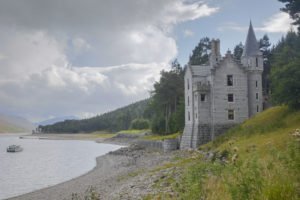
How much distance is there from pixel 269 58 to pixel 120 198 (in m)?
54.7

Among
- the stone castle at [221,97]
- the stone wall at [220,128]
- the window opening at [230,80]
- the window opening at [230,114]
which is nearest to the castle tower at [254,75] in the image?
the stone castle at [221,97]

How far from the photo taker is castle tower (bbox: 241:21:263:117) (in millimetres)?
48000

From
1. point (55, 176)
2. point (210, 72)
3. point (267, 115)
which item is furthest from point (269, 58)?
point (55, 176)

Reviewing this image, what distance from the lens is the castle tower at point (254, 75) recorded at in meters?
48.0

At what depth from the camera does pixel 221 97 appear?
46438mm

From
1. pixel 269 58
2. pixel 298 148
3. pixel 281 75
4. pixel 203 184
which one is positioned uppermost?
pixel 269 58

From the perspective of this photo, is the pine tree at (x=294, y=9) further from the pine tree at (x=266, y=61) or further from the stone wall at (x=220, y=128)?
the pine tree at (x=266, y=61)

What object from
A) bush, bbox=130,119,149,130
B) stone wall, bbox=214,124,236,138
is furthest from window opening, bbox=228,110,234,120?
bush, bbox=130,119,149,130

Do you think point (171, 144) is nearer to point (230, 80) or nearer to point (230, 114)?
point (230, 114)

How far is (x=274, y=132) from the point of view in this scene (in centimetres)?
3238

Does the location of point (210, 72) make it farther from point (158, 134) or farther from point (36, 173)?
point (158, 134)

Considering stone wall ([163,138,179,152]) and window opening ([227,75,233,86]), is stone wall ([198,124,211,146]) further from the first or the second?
stone wall ([163,138,179,152])

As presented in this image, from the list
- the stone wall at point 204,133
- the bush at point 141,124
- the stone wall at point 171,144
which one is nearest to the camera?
the stone wall at point 204,133

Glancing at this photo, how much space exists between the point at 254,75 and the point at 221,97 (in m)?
6.26
